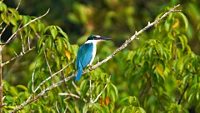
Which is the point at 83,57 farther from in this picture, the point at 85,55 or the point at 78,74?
the point at 78,74

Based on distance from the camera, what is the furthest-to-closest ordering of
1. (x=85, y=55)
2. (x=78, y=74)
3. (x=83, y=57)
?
(x=85, y=55), (x=83, y=57), (x=78, y=74)

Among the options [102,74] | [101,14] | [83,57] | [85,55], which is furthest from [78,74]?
[101,14]

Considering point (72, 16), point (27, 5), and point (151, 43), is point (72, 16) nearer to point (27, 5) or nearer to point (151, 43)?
point (27, 5)

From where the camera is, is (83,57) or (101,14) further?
(101,14)

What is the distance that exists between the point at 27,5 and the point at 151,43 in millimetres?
9580

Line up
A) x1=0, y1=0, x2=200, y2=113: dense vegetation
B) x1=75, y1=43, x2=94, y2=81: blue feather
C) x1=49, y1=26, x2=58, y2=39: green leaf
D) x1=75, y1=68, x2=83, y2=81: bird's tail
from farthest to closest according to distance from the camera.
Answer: x1=75, y1=43, x2=94, y2=81: blue feather < x1=75, y1=68, x2=83, y2=81: bird's tail < x1=49, y1=26, x2=58, y2=39: green leaf < x1=0, y1=0, x2=200, y2=113: dense vegetation

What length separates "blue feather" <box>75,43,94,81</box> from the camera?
257 inches

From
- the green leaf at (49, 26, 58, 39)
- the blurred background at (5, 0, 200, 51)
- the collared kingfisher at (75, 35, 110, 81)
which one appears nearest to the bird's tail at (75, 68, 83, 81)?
the collared kingfisher at (75, 35, 110, 81)

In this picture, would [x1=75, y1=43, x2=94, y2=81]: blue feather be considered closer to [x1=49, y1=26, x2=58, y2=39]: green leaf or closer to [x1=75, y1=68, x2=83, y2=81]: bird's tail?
[x1=75, y1=68, x2=83, y2=81]: bird's tail

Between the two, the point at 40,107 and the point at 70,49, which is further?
the point at 70,49

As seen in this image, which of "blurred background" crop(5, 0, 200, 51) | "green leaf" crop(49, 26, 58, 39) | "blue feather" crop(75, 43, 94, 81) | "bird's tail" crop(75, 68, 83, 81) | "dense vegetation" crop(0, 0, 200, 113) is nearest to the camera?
"dense vegetation" crop(0, 0, 200, 113)

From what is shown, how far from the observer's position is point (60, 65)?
646 centimetres

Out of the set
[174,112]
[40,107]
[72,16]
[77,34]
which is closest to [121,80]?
[174,112]

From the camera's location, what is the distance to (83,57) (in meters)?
6.84
